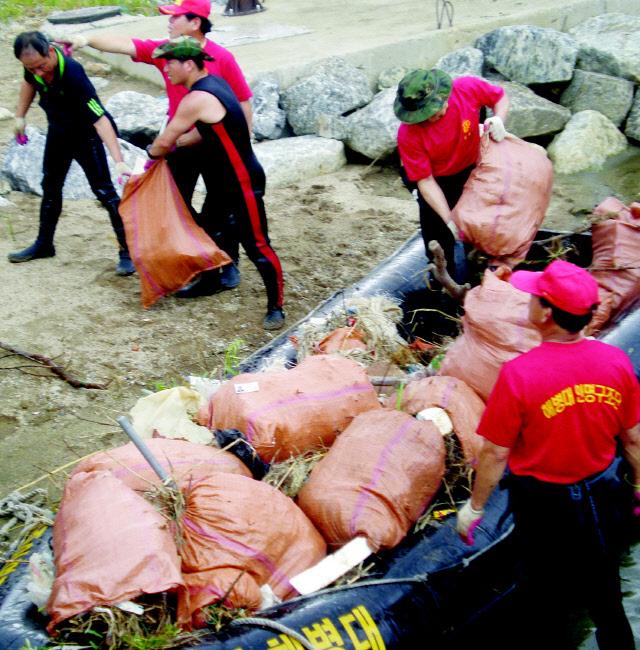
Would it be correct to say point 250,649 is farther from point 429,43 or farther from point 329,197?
point 429,43

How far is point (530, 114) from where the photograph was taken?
873cm

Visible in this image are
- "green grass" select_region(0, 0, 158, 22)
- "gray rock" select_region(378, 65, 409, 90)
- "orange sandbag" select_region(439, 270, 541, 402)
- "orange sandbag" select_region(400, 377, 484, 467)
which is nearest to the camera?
"orange sandbag" select_region(400, 377, 484, 467)

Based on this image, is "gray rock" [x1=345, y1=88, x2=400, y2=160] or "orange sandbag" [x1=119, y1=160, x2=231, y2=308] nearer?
"orange sandbag" [x1=119, y1=160, x2=231, y2=308]

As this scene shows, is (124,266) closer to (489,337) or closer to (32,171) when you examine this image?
(32,171)

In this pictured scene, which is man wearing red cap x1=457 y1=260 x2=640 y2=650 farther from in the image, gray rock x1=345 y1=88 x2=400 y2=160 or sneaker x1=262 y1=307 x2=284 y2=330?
gray rock x1=345 y1=88 x2=400 y2=160

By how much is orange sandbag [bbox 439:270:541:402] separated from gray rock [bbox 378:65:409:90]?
18.5 ft

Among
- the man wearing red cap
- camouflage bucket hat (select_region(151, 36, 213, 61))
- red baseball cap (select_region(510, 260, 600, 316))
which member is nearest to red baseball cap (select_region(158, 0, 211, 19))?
camouflage bucket hat (select_region(151, 36, 213, 61))

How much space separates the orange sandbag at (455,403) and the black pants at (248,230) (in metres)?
1.96

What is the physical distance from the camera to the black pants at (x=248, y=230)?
5.24m

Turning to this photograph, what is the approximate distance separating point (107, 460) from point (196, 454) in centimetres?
32

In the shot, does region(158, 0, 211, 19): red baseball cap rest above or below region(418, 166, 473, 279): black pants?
above

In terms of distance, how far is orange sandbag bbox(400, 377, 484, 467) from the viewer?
3.40 meters

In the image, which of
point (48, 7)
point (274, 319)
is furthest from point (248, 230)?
point (48, 7)

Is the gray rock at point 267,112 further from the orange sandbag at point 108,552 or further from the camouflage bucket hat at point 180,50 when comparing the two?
the orange sandbag at point 108,552
